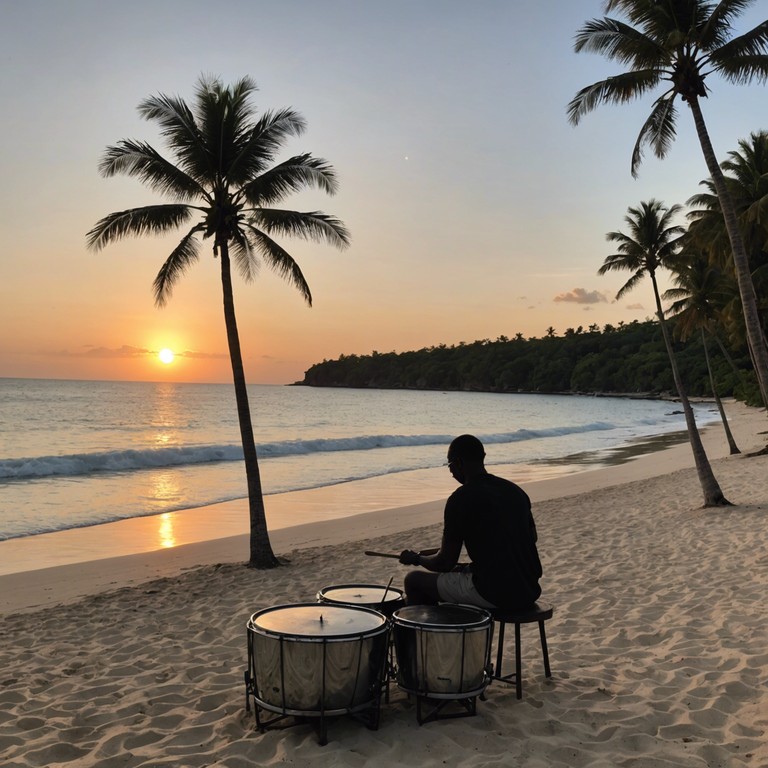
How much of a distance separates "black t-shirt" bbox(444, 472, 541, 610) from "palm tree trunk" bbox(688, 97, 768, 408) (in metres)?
8.42

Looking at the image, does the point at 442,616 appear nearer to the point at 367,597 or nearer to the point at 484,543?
the point at 484,543

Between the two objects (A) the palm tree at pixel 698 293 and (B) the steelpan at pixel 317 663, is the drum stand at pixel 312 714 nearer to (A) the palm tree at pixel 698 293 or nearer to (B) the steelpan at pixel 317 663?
(B) the steelpan at pixel 317 663

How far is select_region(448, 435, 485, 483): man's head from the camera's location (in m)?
4.30

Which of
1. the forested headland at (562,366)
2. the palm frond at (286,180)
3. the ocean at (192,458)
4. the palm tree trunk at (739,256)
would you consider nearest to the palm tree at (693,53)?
the palm tree trunk at (739,256)

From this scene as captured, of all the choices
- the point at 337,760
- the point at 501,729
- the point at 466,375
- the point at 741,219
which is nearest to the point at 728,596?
the point at 501,729

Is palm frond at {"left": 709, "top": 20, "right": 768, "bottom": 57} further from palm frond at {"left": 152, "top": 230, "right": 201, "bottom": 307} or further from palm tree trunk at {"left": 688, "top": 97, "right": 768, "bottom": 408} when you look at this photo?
palm frond at {"left": 152, "top": 230, "right": 201, "bottom": 307}

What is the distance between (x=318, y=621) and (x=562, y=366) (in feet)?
490

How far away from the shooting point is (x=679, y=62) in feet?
38.1

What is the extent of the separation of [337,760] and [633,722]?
1.86 metres

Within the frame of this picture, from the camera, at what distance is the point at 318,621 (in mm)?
3895

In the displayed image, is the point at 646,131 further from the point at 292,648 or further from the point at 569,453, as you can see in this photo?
the point at 569,453

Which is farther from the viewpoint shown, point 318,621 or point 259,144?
point 259,144

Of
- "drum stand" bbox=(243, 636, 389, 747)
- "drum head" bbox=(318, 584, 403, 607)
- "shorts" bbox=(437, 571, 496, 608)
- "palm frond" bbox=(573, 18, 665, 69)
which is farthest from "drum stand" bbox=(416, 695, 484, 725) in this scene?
"palm frond" bbox=(573, 18, 665, 69)

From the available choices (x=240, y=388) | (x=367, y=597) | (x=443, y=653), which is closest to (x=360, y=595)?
(x=367, y=597)
